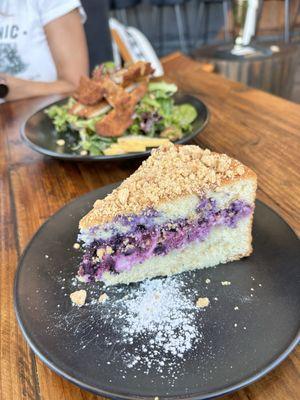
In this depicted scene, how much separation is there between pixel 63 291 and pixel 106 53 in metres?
2.89

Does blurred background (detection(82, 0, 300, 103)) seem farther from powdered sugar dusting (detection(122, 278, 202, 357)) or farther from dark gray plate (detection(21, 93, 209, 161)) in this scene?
powdered sugar dusting (detection(122, 278, 202, 357))

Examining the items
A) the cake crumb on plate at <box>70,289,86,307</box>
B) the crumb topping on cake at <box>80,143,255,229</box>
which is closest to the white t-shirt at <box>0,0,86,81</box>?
the crumb topping on cake at <box>80,143,255,229</box>

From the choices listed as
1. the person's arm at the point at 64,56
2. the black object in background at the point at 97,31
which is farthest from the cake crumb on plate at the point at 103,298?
the black object in background at the point at 97,31

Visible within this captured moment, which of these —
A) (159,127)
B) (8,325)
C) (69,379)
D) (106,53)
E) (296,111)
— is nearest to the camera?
(69,379)

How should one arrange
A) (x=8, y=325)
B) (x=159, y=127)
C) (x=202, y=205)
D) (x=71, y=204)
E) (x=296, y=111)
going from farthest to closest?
(x=296, y=111), (x=159, y=127), (x=71, y=204), (x=202, y=205), (x=8, y=325)

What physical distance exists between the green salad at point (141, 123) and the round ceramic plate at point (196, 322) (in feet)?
1.60

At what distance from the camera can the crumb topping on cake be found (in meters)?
0.82

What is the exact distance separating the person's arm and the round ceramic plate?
1244 mm

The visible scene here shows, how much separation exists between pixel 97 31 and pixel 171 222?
2.73 m

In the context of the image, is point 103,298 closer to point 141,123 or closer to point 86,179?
point 86,179

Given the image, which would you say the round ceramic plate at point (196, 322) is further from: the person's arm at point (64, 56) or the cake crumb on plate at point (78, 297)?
the person's arm at point (64, 56)

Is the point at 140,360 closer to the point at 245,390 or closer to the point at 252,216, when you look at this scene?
the point at 245,390

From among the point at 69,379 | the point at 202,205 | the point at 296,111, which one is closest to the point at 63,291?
the point at 69,379

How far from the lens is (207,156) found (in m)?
0.90
